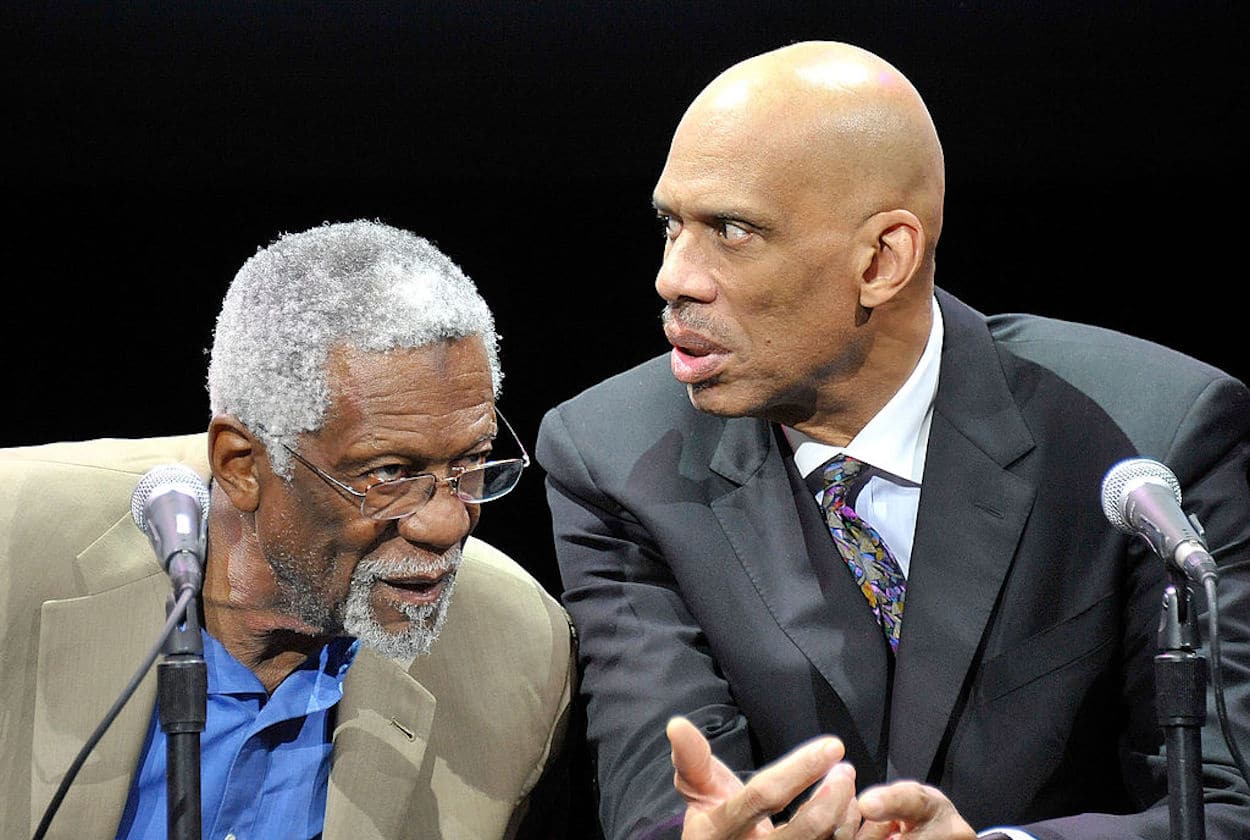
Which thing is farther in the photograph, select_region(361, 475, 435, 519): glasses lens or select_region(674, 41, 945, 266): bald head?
select_region(674, 41, 945, 266): bald head

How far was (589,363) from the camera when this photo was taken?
3383mm


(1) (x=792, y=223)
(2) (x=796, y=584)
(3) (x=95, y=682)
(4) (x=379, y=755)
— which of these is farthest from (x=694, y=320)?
(3) (x=95, y=682)

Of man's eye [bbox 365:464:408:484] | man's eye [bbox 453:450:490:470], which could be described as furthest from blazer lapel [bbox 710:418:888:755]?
man's eye [bbox 365:464:408:484]

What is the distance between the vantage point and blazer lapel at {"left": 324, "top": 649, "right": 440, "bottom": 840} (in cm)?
239

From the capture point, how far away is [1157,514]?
74.0 inches

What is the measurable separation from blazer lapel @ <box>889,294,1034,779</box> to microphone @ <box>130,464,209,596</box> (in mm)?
1021

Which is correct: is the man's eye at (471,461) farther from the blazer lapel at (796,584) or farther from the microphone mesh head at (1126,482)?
the microphone mesh head at (1126,482)

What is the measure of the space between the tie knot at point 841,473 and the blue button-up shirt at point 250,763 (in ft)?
2.60

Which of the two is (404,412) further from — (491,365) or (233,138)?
(233,138)

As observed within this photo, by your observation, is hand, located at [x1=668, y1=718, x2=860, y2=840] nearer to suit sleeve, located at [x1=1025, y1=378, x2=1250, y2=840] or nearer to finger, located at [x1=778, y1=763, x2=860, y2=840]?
finger, located at [x1=778, y1=763, x2=860, y2=840]

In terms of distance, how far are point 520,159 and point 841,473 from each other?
3.70 feet

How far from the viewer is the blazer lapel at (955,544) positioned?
239 centimetres

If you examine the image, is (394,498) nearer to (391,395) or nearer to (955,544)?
(391,395)

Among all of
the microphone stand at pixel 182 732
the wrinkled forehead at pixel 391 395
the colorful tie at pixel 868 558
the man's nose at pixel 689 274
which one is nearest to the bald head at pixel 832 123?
the man's nose at pixel 689 274
